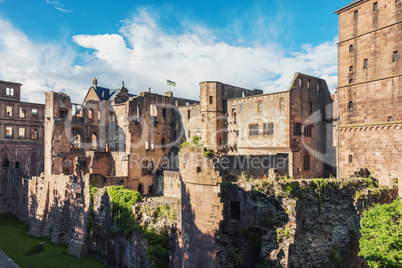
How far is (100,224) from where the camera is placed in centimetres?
2309

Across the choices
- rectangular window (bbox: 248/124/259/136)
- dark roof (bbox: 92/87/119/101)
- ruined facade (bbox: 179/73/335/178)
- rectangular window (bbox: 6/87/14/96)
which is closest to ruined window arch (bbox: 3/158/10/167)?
rectangular window (bbox: 6/87/14/96)

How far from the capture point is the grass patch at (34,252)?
2216 centimetres

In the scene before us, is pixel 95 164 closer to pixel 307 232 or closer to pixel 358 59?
pixel 307 232

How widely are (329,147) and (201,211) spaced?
1060 inches

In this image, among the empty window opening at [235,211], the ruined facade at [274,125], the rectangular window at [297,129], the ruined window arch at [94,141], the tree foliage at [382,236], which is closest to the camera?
the empty window opening at [235,211]

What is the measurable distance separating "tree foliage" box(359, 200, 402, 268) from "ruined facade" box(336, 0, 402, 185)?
280 inches

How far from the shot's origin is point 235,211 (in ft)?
49.7

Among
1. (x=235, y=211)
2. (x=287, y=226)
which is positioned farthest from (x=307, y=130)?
(x=235, y=211)

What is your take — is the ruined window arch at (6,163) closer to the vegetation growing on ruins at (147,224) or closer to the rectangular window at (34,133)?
the rectangular window at (34,133)

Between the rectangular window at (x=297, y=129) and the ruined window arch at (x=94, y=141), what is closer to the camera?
the rectangular window at (x=297, y=129)

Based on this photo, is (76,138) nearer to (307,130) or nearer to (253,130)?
(253,130)

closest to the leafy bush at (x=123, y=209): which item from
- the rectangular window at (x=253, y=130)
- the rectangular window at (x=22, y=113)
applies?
the rectangular window at (x=253, y=130)

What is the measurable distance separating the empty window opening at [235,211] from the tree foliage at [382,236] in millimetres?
7604

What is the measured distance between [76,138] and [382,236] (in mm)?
41082
